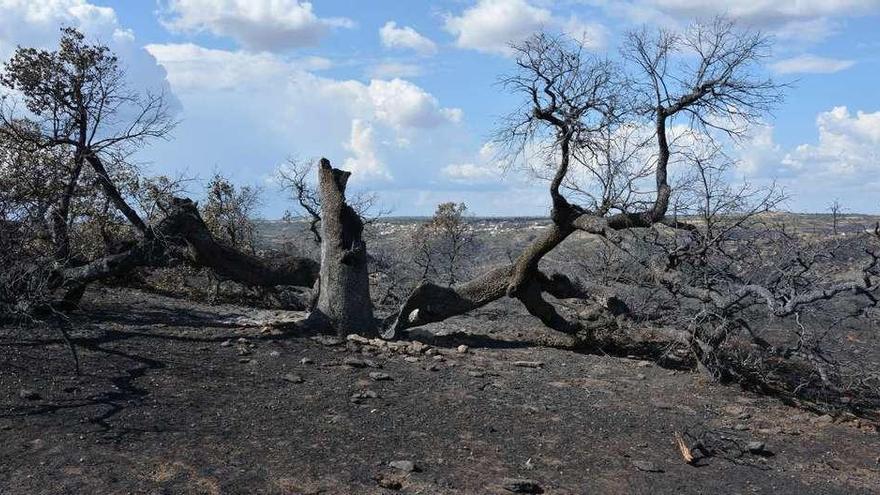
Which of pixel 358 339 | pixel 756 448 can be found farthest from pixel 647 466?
pixel 358 339

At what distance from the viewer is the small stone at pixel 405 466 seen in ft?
19.8

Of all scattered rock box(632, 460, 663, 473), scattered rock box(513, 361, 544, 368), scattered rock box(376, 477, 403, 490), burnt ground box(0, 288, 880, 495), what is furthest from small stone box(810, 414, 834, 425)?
scattered rock box(376, 477, 403, 490)

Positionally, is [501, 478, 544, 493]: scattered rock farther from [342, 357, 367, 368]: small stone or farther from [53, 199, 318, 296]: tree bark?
[53, 199, 318, 296]: tree bark

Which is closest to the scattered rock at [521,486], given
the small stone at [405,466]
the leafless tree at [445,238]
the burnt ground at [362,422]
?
the burnt ground at [362,422]

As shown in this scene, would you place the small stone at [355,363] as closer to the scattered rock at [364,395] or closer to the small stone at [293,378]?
the small stone at [293,378]

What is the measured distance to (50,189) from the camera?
10.6 metres

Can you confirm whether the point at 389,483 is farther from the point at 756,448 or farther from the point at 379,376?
the point at 756,448

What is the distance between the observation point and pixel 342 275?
10.4 meters

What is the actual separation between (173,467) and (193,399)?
165cm

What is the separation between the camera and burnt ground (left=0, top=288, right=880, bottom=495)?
229 inches

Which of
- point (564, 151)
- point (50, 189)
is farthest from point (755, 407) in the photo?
point (50, 189)

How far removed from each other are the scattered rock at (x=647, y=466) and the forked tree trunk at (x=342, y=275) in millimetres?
4812

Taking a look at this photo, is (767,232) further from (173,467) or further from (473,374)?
(173,467)

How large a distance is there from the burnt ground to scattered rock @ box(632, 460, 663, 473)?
2 cm
